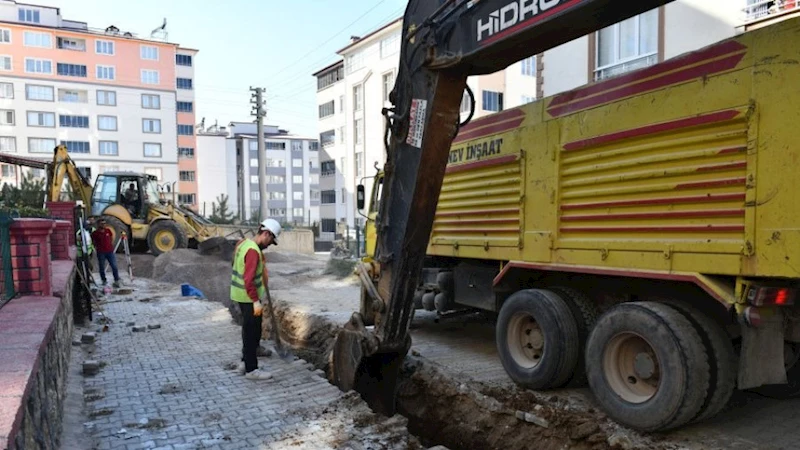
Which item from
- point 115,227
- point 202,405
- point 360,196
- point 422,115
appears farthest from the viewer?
point 115,227

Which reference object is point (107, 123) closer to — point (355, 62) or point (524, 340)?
point (355, 62)

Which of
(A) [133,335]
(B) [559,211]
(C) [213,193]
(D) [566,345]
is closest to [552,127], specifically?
(B) [559,211]

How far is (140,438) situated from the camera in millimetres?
4336

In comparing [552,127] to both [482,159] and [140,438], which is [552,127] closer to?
[482,159]

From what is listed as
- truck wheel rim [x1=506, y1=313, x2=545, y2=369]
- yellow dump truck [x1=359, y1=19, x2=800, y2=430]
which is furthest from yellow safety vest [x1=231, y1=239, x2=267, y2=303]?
truck wheel rim [x1=506, y1=313, x2=545, y2=369]

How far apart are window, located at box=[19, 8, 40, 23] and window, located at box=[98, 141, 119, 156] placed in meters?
12.0

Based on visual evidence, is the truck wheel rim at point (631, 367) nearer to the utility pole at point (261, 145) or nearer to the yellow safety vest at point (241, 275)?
the yellow safety vest at point (241, 275)

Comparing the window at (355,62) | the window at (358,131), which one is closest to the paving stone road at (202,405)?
the window at (358,131)

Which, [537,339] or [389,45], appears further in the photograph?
[389,45]

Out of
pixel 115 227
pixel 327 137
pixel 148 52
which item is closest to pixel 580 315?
pixel 115 227

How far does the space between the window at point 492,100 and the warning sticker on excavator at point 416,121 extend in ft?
82.7

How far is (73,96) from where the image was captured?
46469 mm

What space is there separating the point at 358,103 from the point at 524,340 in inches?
1392

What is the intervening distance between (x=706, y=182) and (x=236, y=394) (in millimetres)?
4548
